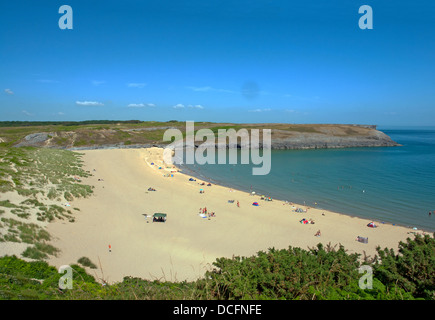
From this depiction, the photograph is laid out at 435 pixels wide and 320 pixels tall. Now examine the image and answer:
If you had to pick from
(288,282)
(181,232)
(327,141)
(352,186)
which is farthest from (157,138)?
(288,282)

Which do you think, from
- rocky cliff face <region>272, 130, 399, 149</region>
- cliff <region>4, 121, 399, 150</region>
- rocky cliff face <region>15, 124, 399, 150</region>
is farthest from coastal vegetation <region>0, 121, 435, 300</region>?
rocky cliff face <region>272, 130, 399, 149</region>

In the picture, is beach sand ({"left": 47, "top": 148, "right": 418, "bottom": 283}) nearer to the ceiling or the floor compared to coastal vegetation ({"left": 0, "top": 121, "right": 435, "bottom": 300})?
nearer to the floor

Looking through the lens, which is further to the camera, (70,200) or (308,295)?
(70,200)

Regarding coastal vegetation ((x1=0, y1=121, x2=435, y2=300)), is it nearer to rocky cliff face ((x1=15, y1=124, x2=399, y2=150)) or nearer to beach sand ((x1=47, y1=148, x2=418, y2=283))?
beach sand ((x1=47, y1=148, x2=418, y2=283))
